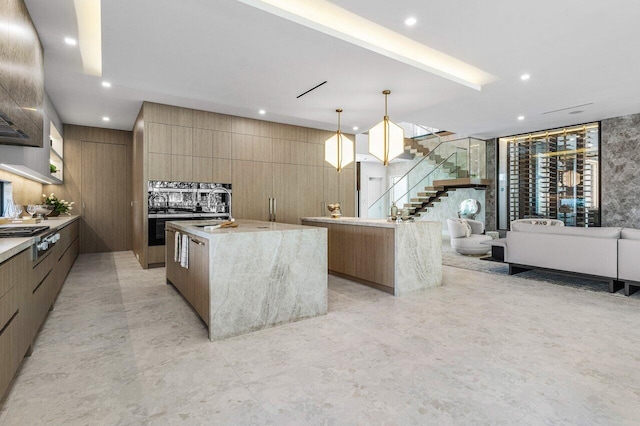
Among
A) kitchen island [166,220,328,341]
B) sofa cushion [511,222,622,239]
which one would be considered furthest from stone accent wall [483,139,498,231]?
kitchen island [166,220,328,341]

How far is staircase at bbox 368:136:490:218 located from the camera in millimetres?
9430

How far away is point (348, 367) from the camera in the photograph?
226cm

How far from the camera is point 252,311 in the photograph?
9.57 ft

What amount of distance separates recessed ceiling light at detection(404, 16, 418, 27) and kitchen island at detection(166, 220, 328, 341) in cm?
225

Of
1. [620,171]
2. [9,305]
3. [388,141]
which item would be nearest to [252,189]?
[388,141]

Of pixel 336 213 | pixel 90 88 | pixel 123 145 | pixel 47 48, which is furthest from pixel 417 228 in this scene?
pixel 123 145

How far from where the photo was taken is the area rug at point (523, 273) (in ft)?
14.9

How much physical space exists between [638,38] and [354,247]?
4.08 metres

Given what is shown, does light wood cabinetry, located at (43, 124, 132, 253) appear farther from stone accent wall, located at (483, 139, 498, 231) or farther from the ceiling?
stone accent wall, located at (483, 139, 498, 231)

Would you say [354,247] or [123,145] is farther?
[123,145]

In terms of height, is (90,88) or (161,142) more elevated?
(90,88)

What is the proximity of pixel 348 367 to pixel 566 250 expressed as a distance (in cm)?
398

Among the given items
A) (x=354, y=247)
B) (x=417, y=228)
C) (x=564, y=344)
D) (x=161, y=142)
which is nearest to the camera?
(x=564, y=344)

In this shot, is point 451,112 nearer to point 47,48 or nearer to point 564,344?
point 564,344
